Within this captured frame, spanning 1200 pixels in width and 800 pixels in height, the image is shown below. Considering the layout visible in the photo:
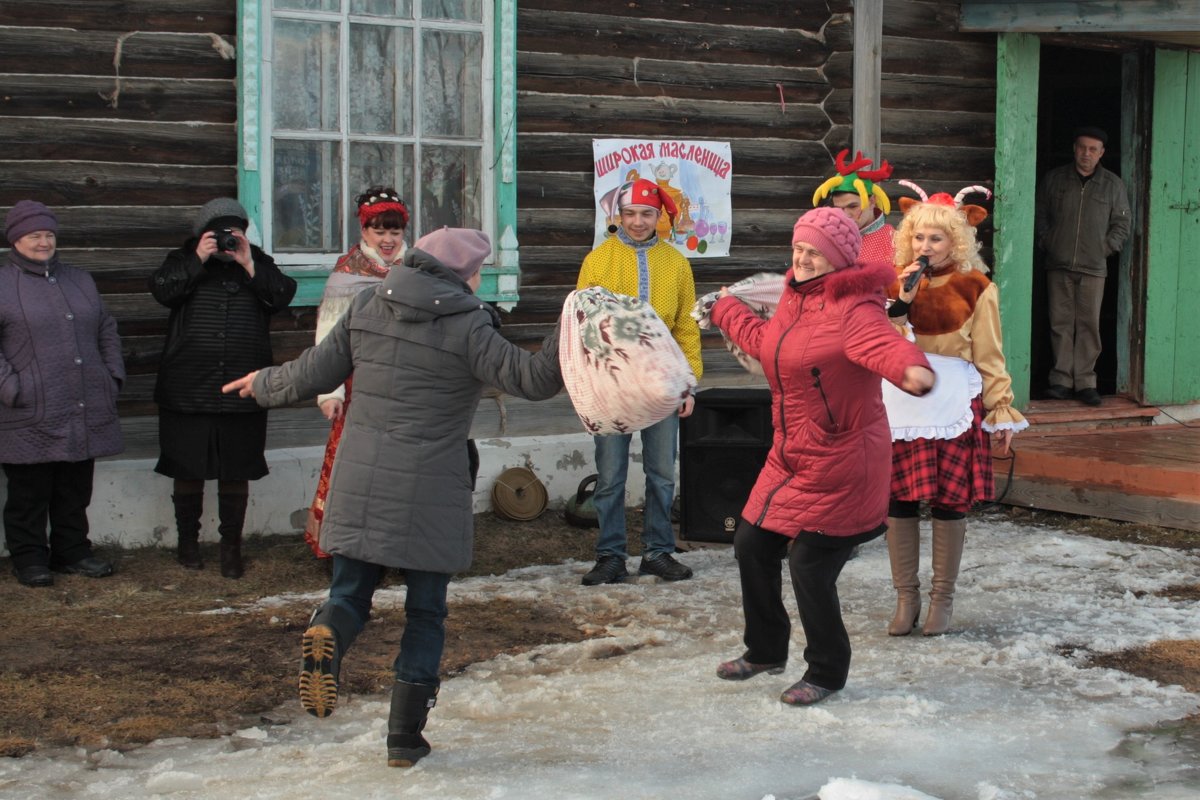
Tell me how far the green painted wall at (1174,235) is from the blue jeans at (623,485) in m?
4.81

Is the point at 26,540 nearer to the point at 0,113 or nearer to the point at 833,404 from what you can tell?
the point at 0,113

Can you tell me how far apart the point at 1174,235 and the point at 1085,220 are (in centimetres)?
67

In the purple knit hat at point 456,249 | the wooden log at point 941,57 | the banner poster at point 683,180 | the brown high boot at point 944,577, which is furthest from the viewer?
the wooden log at point 941,57

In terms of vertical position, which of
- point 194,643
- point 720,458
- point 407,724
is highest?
point 720,458

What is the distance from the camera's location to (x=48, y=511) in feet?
23.2

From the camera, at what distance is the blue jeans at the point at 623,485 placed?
699 centimetres

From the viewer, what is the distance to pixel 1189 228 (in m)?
10.5

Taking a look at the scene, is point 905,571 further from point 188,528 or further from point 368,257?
point 188,528

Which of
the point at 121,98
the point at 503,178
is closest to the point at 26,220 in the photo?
the point at 121,98

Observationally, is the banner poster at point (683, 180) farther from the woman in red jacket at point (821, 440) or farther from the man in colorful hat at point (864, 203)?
the woman in red jacket at point (821, 440)

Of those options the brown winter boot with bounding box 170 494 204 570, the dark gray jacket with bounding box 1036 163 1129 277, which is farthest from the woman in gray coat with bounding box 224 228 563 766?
the dark gray jacket with bounding box 1036 163 1129 277

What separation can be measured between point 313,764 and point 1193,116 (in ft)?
27.1

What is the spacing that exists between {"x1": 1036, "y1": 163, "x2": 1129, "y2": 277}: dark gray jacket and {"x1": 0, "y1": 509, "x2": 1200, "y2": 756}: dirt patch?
120 inches

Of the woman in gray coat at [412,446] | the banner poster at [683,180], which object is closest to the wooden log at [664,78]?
the banner poster at [683,180]
